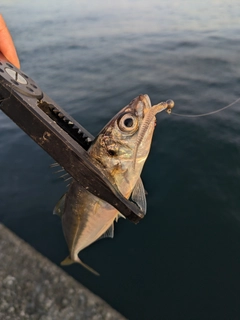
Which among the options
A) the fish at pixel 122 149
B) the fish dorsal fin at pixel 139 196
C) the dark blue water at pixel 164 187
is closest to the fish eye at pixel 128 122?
the fish at pixel 122 149

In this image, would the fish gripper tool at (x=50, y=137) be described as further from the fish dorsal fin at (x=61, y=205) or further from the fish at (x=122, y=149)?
the fish dorsal fin at (x=61, y=205)

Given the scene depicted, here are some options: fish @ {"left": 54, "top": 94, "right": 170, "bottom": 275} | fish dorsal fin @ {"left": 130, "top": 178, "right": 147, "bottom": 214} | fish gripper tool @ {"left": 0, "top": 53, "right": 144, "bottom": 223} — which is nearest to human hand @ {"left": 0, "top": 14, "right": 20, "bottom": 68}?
fish gripper tool @ {"left": 0, "top": 53, "right": 144, "bottom": 223}

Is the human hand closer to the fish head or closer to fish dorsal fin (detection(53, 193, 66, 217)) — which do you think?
the fish head

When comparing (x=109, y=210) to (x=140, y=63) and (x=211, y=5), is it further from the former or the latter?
(x=211, y=5)

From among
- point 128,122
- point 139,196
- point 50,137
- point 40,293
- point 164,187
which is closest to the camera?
point 50,137

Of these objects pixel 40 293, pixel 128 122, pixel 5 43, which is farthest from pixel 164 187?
pixel 5 43

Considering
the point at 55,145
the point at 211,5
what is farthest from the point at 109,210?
the point at 211,5

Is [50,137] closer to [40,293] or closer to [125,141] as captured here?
[125,141]

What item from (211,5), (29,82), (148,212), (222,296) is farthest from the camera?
(211,5)
